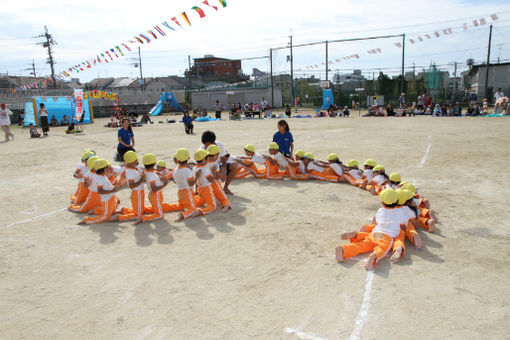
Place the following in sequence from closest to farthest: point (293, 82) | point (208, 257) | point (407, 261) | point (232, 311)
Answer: point (232, 311) < point (407, 261) < point (208, 257) < point (293, 82)

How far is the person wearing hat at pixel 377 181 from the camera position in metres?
6.68

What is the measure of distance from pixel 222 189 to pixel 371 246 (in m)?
2.92

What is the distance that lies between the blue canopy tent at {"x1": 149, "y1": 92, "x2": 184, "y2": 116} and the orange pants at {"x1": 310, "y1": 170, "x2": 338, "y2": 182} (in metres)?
33.6

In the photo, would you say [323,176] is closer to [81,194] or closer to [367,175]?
[367,175]

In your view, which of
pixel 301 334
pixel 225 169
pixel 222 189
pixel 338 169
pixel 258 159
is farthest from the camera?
pixel 258 159

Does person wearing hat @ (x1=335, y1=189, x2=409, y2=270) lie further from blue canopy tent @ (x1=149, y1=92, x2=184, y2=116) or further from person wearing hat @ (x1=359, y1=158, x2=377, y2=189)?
blue canopy tent @ (x1=149, y1=92, x2=184, y2=116)

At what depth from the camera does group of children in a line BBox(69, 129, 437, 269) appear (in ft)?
14.4

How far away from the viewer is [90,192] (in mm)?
6133

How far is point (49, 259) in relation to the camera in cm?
445

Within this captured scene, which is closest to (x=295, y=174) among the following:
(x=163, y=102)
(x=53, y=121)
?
(x=53, y=121)

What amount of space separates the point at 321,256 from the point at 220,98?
4231cm

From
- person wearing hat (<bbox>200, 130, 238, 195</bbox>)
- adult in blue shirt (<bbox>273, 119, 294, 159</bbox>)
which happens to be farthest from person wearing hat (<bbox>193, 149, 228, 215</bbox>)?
adult in blue shirt (<bbox>273, 119, 294, 159</bbox>)

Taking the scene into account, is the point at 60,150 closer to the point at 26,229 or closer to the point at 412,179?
the point at 26,229

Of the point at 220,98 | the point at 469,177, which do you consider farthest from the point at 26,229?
the point at 220,98
